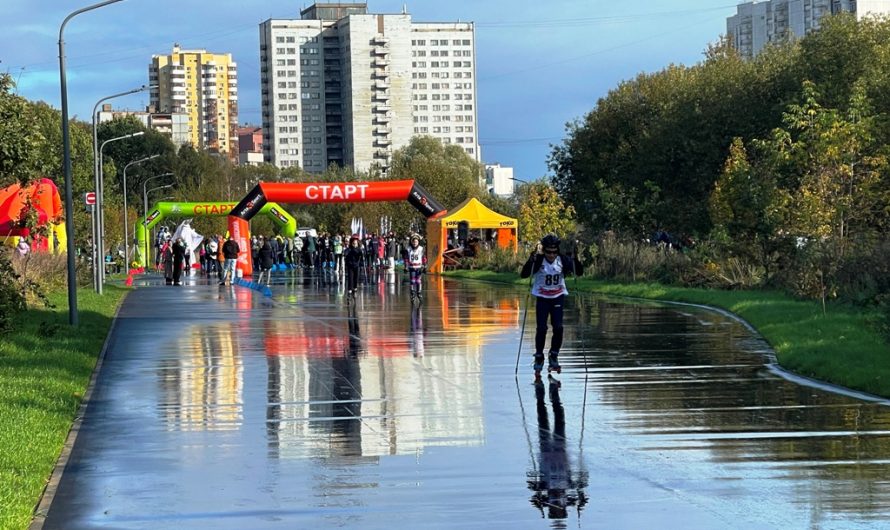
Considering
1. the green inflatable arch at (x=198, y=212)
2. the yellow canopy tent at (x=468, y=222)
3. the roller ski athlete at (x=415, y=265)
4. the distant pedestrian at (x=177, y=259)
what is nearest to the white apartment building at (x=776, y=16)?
the green inflatable arch at (x=198, y=212)

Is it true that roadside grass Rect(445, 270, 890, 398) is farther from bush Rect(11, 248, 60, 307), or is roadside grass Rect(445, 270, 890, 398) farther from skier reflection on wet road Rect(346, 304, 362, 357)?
bush Rect(11, 248, 60, 307)

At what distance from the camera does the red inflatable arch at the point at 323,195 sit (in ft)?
188

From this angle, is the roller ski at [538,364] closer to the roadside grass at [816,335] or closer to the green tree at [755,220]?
the roadside grass at [816,335]

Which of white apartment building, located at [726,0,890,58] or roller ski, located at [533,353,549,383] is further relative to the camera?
white apartment building, located at [726,0,890,58]

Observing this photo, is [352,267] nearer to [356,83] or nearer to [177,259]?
[177,259]

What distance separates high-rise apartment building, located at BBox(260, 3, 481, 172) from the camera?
18200 cm

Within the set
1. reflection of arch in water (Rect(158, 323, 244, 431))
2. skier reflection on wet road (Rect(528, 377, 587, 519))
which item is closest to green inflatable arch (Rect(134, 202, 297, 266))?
reflection of arch in water (Rect(158, 323, 244, 431))

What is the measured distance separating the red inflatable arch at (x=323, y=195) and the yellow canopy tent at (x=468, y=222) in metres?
0.65

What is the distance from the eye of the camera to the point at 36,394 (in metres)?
14.7

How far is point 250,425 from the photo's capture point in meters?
12.8

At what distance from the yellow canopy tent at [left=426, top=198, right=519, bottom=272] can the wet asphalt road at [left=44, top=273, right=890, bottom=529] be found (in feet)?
118

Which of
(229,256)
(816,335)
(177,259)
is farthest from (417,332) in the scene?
(177,259)

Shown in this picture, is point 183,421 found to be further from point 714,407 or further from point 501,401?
point 714,407

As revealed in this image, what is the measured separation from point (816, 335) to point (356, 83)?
165039 mm
